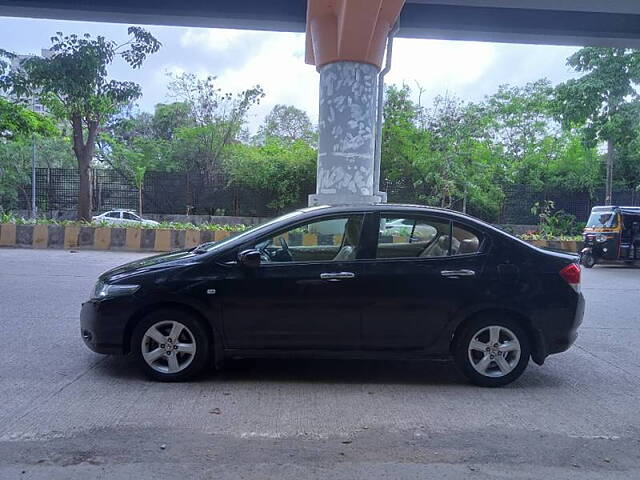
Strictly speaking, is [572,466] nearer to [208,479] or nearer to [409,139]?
[208,479]

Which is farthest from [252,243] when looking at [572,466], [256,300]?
[572,466]

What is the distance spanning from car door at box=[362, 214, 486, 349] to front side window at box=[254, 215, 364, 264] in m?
0.26

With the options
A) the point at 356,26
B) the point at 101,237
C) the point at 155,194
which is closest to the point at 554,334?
the point at 356,26

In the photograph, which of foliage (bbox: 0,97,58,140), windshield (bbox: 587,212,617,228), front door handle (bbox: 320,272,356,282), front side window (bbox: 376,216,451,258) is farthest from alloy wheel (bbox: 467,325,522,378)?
foliage (bbox: 0,97,58,140)

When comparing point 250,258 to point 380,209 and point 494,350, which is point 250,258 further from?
point 494,350

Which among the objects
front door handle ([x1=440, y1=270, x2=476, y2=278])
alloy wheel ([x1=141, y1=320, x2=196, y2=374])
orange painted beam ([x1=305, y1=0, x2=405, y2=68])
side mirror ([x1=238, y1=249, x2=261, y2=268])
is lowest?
alloy wheel ([x1=141, y1=320, x2=196, y2=374])

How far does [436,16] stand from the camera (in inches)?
523

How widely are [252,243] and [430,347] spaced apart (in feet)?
6.19

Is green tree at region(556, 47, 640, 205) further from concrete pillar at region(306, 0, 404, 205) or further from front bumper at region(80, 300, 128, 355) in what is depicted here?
front bumper at region(80, 300, 128, 355)

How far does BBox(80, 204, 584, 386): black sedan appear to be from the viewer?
5.27m

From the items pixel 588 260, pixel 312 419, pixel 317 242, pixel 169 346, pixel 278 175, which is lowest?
pixel 312 419

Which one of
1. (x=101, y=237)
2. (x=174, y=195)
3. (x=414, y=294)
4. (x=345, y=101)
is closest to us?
(x=414, y=294)

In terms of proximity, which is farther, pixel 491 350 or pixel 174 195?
pixel 174 195

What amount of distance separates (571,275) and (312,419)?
9.13ft
